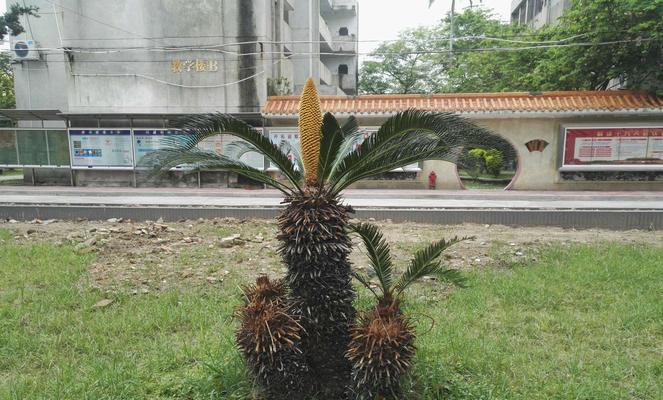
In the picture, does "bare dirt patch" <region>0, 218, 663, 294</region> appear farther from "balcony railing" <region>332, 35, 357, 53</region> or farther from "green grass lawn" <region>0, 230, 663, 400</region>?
"balcony railing" <region>332, 35, 357, 53</region>

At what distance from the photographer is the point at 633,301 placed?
541 cm

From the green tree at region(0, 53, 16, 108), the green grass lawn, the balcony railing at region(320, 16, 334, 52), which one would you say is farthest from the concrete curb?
the green tree at region(0, 53, 16, 108)

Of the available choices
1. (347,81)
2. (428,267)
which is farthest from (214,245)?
(347,81)

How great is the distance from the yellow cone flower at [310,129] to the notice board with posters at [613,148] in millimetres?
13597

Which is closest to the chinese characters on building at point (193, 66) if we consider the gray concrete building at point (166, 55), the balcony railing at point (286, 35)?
the gray concrete building at point (166, 55)

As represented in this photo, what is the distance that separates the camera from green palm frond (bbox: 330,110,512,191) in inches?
129

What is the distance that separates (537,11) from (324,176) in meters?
34.4

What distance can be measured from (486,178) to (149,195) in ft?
47.2

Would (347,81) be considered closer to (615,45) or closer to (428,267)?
(615,45)

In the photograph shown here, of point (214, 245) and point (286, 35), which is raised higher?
point (286, 35)

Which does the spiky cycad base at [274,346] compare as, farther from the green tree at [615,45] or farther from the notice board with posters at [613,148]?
the green tree at [615,45]

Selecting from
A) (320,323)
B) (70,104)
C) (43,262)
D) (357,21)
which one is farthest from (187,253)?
(357,21)

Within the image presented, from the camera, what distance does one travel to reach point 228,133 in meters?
3.47

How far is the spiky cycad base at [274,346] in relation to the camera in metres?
3.25
